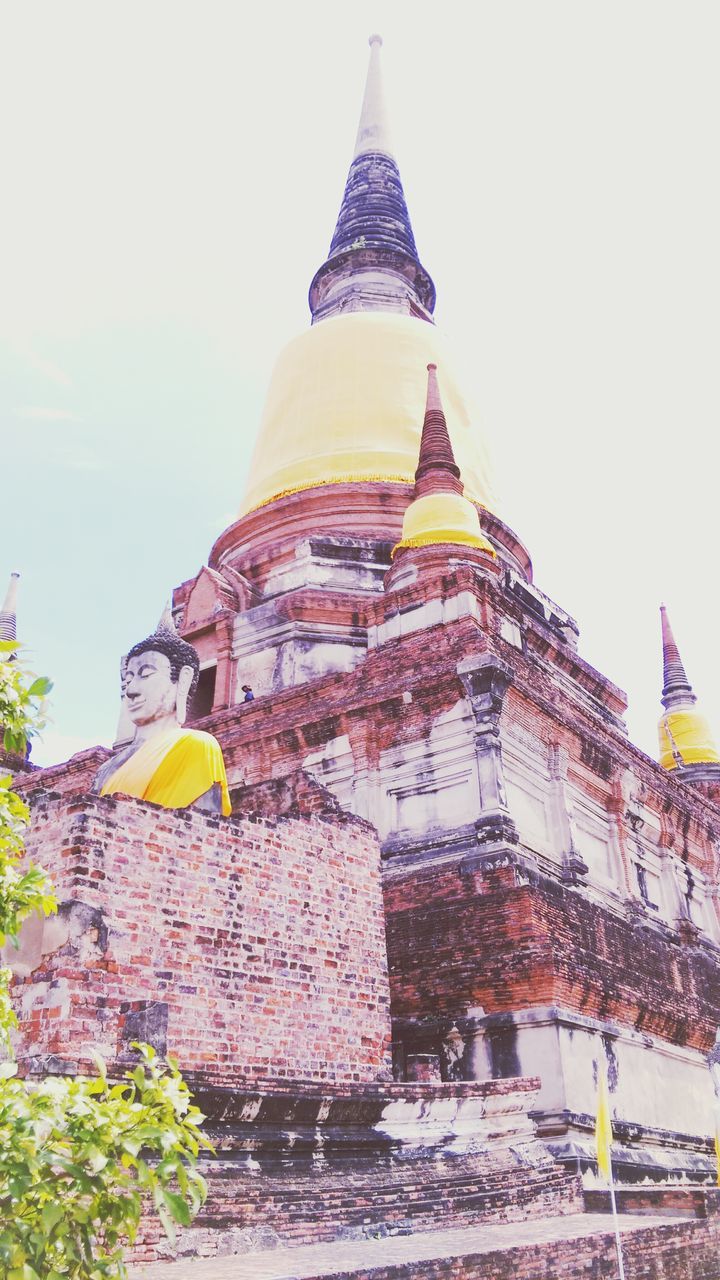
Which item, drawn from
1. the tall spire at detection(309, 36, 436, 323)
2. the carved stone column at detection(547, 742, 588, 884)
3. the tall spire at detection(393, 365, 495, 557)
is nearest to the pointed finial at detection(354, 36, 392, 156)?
the tall spire at detection(309, 36, 436, 323)

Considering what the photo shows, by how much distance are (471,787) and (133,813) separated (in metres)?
5.89

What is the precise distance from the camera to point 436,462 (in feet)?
57.9

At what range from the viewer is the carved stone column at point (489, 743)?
1105 centimetres

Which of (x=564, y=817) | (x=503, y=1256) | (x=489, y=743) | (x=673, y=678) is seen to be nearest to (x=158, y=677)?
(x=489, y=743)

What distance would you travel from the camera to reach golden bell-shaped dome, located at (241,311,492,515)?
2102cm

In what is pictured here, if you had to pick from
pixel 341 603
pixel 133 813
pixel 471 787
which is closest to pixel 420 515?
pixel 341 603

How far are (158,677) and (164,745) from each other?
1151 millimetres

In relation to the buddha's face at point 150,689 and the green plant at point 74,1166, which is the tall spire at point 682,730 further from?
the green plant at point 74,1166

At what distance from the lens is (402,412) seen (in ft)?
72.4

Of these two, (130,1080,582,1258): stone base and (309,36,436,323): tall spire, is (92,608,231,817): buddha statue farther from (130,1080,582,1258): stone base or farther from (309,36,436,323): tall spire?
(309,36,436,323): tall spire

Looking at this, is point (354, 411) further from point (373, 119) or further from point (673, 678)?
point (373, 119)

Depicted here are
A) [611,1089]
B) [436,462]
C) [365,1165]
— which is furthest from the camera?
[436,462]

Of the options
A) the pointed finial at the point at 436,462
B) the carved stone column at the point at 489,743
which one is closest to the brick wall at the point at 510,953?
the carved stone column at the point at 489,743

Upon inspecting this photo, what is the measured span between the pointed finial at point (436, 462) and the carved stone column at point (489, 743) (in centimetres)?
592
